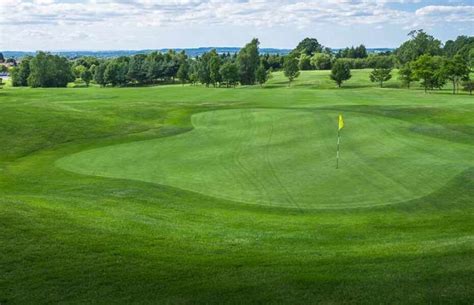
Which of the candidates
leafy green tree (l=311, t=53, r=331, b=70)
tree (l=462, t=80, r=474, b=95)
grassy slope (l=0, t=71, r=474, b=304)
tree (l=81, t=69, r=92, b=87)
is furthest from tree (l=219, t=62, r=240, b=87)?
grassy slope (l=0, t=71, r=474, b=304)

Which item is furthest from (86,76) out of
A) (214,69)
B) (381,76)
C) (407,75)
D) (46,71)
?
(407,75)

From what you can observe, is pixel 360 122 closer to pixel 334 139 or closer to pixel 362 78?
pixel 334 139

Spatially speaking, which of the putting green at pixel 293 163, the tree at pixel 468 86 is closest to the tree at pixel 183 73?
the tree at pixel 468 86

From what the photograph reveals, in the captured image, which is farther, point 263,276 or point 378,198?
point 378,198

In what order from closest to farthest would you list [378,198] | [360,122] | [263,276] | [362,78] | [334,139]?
[263,276], [378,198], [334,139], [360,122], [362,78]

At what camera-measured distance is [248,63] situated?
137 meters

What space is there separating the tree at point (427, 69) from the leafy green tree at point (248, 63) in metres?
49.8

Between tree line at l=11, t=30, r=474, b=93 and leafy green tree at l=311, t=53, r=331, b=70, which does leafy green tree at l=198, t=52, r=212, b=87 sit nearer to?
tree line at l=11, t=30, r=474, b=93

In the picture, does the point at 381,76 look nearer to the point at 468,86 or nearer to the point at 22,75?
the point at 468,86

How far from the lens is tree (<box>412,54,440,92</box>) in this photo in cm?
9450

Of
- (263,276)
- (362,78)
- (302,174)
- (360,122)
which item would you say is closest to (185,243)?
(263,276)

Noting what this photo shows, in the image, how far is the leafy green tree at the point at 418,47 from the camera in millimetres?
148375

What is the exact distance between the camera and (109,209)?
18219 mm

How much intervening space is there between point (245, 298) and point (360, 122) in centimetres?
3305
